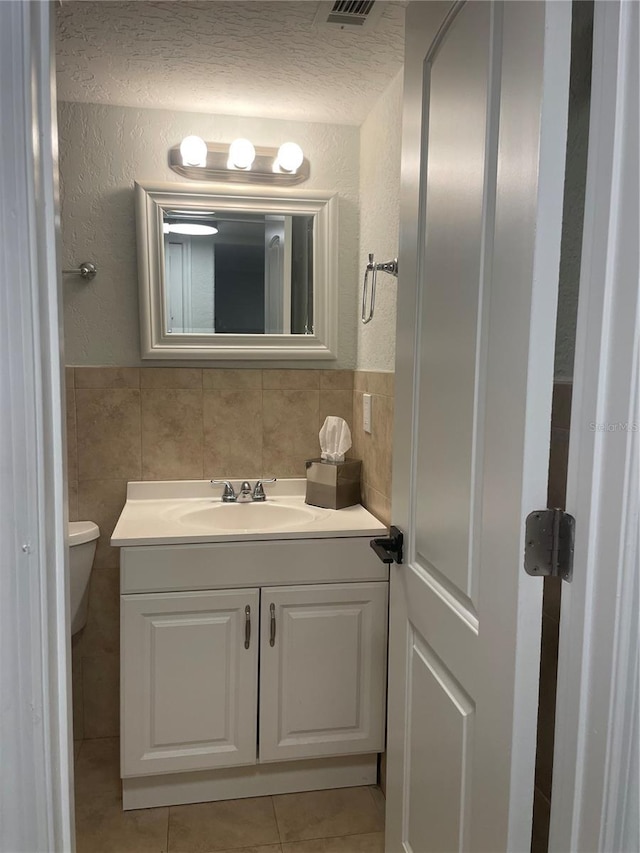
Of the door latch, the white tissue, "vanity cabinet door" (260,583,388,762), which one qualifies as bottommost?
"vanity cabinet door" (260,583,388,762)

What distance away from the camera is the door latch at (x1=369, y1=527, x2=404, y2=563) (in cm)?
133

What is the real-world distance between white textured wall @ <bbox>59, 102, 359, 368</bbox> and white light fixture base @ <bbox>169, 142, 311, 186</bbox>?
0.14ft

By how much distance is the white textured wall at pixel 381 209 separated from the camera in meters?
1.94

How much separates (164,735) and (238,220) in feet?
5.35

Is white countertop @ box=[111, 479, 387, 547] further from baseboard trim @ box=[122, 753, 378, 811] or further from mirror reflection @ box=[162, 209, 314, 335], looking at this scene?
baseboard trim @ box=[122, 753, 378, 811]

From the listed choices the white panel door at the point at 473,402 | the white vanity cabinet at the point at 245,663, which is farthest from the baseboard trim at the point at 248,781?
the white panel door at the point at 473,402

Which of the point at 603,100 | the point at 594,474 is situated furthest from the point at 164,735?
the point at 603,100

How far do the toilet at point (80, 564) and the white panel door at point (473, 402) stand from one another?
114 centimetres

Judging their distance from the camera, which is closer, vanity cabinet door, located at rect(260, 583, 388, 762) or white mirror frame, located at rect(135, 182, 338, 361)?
vanity cabinet door, located at rect(260, 583, 388, 762)

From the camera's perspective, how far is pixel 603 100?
735 millimetres

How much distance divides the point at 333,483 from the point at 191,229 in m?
0.97

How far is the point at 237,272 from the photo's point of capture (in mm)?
2236

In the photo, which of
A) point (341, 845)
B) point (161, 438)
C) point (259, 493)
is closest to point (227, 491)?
point (259, 493)

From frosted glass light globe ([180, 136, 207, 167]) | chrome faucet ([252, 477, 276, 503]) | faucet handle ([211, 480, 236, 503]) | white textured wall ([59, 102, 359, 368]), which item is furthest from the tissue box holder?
frosted glass light globe ([180, 136, 207, 167])
